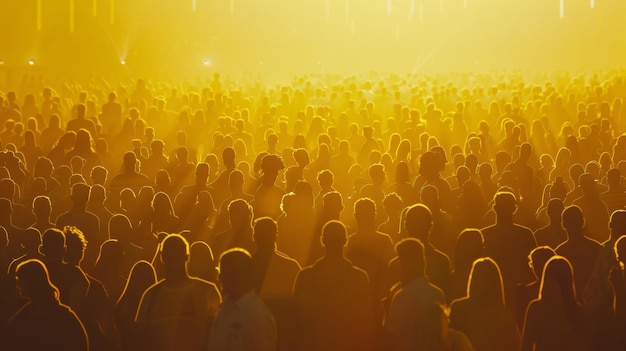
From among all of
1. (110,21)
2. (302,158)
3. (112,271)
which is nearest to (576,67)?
(110,21)

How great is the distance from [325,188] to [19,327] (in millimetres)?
5058

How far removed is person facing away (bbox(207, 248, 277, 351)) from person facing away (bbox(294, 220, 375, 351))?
42.2 inches

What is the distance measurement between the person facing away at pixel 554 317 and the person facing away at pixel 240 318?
6.47 ft

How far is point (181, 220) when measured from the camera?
958cm

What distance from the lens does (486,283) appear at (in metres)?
5.98

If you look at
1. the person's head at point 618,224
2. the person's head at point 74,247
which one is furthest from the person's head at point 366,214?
the person's head at point 74,247

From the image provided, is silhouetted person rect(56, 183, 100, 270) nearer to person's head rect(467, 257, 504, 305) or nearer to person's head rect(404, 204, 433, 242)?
person's head rect(404, 204, 433, 242)

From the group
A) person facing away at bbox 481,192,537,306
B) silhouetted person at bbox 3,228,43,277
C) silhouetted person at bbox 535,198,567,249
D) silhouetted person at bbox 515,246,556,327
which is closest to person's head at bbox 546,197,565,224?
silhouetted person at bbox 535,198,567,249

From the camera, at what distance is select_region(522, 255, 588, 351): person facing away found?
623 centimetres

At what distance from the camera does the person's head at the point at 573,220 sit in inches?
310

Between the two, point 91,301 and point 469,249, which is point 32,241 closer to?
point 91,301

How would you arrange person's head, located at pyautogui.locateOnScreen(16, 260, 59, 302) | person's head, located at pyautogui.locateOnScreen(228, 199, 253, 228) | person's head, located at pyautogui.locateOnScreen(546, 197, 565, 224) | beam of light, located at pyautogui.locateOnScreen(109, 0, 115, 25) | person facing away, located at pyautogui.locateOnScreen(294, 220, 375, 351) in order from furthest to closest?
beam of light, located at pyautogui.locateOnScreen(109, 0, 115, 25), person's head, located at pyautogui.locateOnScreen(546, 197, 565, 224), person's head, located at pyautogui.locateOnScreen(228, 199, 253, 228), person facing away, located at pyautogui.locateOnScreen(294, 220, 375, 351), person's head, located at pyautogui.locateOnScreen(16, 260, 59, 302)

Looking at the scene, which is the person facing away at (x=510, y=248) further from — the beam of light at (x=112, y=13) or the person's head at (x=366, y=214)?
the beam of light at (x=112, y=13)

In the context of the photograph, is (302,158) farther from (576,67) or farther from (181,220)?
(576,67)
